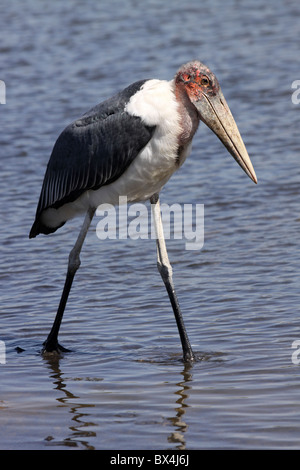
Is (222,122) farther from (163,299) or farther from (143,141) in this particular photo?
(163,299)

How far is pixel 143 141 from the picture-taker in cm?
631

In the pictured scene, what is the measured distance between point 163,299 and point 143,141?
1760 millimetres

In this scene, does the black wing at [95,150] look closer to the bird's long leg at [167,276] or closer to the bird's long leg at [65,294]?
the bird's long leg at [65,294]

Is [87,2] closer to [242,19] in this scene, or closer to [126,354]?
[242,19]

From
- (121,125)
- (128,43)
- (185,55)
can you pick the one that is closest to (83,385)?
(121,125)

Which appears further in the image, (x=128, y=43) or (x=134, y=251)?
(x=128, y=43)

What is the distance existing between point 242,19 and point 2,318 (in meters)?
13.9

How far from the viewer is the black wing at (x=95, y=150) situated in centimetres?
638

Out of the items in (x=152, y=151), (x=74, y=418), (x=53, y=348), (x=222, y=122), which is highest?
(x=222, y=122)

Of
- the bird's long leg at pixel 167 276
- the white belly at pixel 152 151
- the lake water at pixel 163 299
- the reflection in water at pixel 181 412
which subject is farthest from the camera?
the bird's long leg at pixel 167 276

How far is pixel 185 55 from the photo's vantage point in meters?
17.3

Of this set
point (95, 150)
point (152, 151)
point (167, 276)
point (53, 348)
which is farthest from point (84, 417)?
point (95, 150)

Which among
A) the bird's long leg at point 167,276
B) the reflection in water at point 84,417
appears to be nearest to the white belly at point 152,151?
the bird's long leg at point 167,276

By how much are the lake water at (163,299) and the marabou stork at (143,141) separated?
0.39 meters
